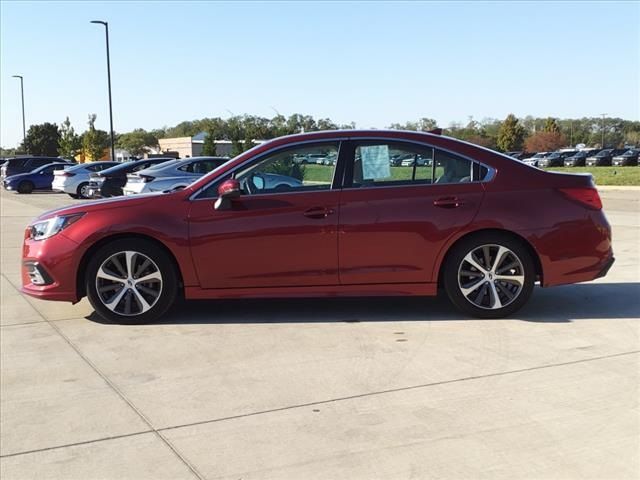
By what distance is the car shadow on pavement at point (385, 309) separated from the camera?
5.73m

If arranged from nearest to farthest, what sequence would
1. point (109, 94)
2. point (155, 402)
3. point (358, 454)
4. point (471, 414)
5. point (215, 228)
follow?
point (358, 454) < point (471, 414) < point (155, 402) < point (215, 228) < point (109, 94)

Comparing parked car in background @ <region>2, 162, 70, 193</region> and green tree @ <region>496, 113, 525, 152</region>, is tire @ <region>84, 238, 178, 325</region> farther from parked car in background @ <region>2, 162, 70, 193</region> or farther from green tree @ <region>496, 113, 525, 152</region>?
green tree @ <region>496, 113, 525, 152</region>

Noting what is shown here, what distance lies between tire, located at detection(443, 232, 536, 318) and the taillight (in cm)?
60

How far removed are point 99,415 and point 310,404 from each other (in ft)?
3.96

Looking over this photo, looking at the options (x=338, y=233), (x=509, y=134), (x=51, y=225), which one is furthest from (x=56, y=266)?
(x=509, y=134)

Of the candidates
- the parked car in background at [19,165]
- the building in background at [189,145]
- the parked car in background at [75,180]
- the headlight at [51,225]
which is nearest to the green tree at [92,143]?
the building in background at [189,145]

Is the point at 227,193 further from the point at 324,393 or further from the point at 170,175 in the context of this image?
the point at 170,175

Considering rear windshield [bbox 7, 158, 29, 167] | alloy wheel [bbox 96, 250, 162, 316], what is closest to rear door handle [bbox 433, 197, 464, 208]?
alloy wheel [bbox 96, 250, 162, 316]

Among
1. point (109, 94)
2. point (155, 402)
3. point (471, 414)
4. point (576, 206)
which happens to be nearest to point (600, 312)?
point (576, 206)

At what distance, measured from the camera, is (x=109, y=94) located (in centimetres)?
3475

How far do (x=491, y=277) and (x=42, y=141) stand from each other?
91394 mm

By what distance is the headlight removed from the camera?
5.57 m

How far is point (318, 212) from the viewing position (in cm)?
545

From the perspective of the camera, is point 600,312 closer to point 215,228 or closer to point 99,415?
point 215,228
